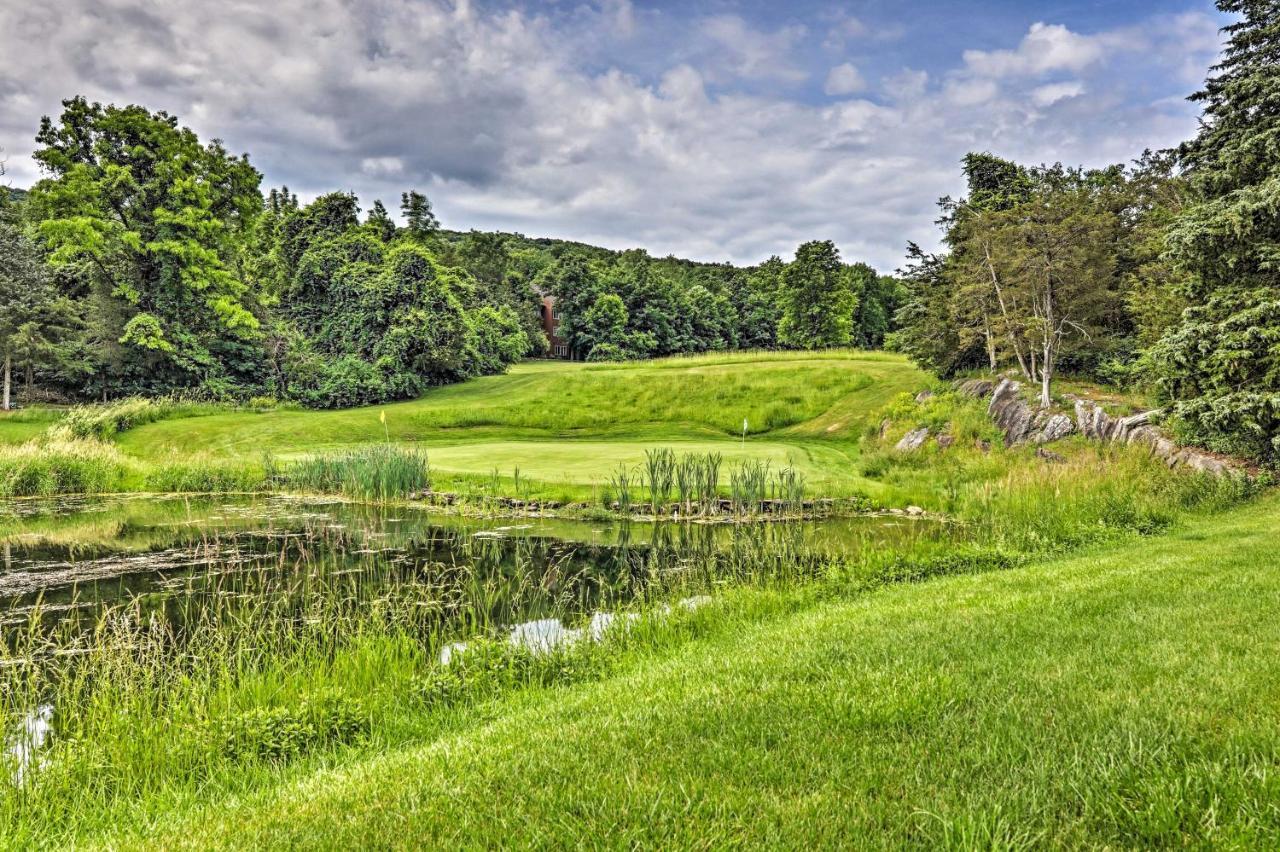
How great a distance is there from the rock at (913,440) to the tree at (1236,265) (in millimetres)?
7535

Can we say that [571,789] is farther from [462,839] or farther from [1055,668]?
[1055,668]

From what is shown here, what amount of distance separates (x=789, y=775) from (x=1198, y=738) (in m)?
2.05

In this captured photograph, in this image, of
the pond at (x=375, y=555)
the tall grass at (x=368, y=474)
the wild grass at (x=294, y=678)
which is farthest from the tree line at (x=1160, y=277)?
the tall grass at (x=368, y=474)

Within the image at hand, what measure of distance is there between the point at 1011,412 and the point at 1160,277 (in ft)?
19.5

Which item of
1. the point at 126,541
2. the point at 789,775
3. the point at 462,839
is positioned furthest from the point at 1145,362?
the point at 126,541

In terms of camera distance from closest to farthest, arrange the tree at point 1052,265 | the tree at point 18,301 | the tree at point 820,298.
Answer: the tree at point 1052,265
the tree at point 18,301
the tree at point 820,298

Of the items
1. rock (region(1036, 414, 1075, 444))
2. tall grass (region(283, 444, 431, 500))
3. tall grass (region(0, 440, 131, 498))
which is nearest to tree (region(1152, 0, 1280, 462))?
rock (region(1036, 414, 1075, 444))

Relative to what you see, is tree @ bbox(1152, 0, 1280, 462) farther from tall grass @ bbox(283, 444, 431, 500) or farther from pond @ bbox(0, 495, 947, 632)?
tall grass @ bbox(283, 444, 431, 500)

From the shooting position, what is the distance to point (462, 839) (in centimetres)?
318

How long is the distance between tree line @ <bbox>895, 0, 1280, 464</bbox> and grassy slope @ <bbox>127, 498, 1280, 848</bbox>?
1065 centimetres

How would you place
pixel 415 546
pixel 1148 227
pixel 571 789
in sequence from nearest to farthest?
pixel 571 789
pixel 415 546
pixel 1148 227

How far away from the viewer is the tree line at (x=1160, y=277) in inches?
556

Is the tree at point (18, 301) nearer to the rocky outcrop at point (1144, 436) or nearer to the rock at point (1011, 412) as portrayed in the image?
the rock at point (1011, 412)

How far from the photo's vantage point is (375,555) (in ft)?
42.1
